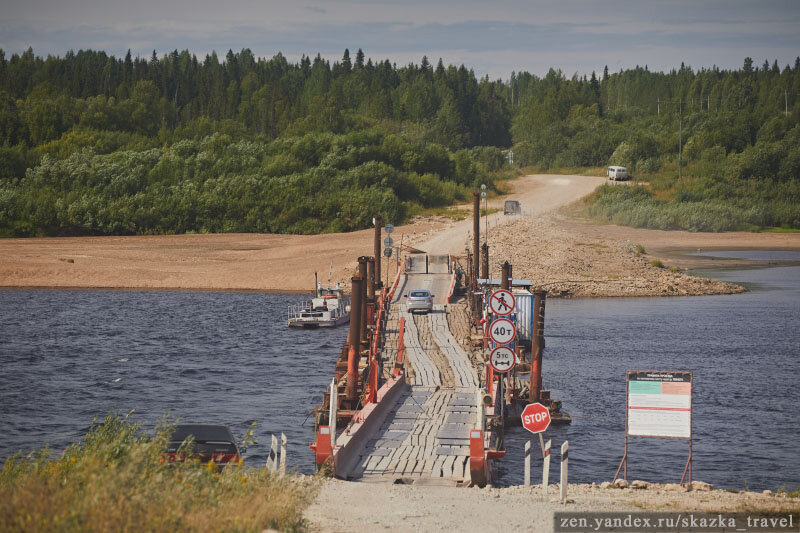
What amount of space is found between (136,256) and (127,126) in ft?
184

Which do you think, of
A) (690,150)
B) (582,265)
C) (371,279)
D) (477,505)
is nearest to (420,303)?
(371,279)

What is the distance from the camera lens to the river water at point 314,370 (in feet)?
105

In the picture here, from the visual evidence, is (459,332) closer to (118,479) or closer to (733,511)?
(733,511)

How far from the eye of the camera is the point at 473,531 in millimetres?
15805

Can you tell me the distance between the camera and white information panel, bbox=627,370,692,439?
68.7ft

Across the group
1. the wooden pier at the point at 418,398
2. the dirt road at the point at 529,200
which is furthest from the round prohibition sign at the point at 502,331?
the dirt road at the point at 529,200

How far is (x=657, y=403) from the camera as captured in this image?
21.2m

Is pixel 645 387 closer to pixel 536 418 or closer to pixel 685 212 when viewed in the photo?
pixel 536 418

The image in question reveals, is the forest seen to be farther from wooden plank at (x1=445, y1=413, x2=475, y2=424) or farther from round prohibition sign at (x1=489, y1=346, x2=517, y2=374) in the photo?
round prohibition sign at (x1=489, y1=346, x2=517, y2=374)

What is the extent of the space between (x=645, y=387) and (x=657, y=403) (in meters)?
0.45

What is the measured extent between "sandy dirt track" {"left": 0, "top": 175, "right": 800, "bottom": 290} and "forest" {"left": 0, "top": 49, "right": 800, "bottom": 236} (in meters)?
4.83

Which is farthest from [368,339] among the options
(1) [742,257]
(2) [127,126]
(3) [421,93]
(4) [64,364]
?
(3) [421,93]

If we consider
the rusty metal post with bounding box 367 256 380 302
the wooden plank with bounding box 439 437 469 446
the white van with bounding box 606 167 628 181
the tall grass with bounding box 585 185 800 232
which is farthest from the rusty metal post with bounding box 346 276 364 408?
the white van with bounding box 606 167 628 181

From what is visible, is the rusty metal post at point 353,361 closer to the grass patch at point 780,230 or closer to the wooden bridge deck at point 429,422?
the wooden bridge deck at point 429,422
